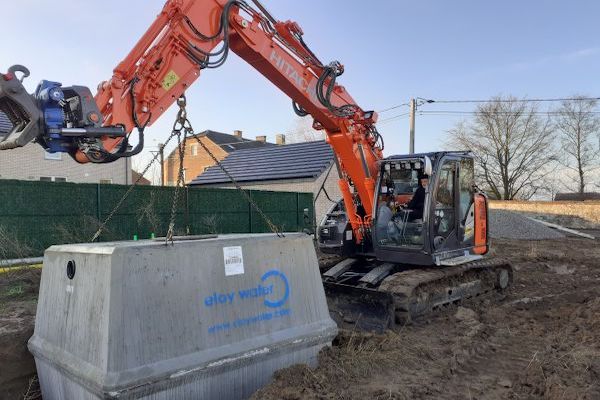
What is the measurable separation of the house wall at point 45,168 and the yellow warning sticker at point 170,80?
19.4 meters

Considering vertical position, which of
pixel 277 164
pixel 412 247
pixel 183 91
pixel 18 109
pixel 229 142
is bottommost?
pixel 412 247

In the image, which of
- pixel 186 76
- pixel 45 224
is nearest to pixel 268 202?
pixel 45 224

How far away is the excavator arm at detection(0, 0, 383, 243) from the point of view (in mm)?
4199

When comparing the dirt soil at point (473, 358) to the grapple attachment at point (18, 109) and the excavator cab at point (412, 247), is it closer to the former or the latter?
the excavator cab at point (412, 247)

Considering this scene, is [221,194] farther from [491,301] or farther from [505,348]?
[505,348]

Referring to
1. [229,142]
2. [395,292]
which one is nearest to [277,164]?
[395,292]

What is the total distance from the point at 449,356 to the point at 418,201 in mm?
2821

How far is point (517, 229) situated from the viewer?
70.4ft

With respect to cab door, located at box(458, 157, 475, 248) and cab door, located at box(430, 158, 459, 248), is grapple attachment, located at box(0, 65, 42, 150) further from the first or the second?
cab door, located at box(458, 157, 475, 248)

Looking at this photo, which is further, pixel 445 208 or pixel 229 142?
pixel 229 142

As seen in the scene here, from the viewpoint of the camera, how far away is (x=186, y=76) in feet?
17.9

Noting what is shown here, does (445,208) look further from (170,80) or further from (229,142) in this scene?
(229,142)

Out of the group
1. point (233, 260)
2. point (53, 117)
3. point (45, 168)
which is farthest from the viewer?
point (45, 168)

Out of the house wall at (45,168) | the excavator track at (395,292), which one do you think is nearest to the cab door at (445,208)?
the excavator track at (395,292)
